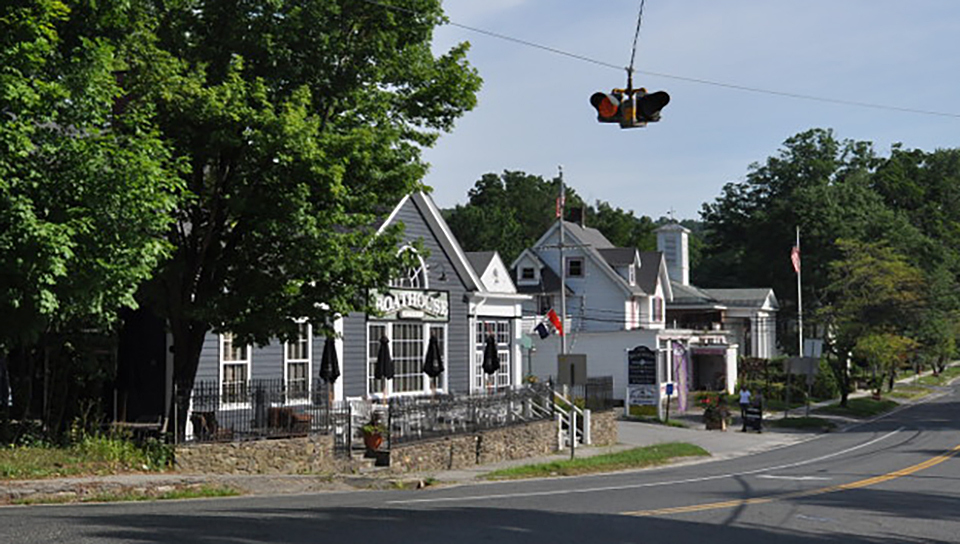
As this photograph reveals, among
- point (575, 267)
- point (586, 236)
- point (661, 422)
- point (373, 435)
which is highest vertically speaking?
point (586, 236)

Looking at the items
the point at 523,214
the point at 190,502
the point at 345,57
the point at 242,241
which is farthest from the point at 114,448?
the point at 523,214

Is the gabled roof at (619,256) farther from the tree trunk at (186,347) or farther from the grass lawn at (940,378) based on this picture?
the grass lawn at (940,378)

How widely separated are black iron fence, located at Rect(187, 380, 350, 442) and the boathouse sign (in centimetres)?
515

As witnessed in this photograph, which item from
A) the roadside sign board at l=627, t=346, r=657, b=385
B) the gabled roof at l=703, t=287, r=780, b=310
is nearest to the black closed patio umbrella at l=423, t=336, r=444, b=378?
the roadside sign board at l=627, t=346, r=657, b=385

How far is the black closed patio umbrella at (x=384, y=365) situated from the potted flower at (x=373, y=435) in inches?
108

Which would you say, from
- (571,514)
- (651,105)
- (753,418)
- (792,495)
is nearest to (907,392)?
Result: (753,418)

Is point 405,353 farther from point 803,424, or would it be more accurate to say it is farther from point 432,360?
point 803,424

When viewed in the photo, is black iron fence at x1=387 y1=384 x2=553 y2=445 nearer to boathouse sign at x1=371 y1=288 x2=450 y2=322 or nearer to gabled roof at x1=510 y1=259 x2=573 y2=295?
boathouse sign at x1=371 y1=288 x2=450 y2=322

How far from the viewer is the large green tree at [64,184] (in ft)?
46.9

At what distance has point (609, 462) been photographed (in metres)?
28.3

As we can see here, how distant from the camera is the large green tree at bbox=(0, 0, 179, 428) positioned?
46.9 ft

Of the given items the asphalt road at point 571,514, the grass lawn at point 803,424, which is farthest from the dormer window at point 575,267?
the asphalt road at point 571,514

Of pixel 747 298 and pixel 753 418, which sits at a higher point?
pixel 747 298

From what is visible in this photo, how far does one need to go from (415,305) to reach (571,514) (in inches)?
608
